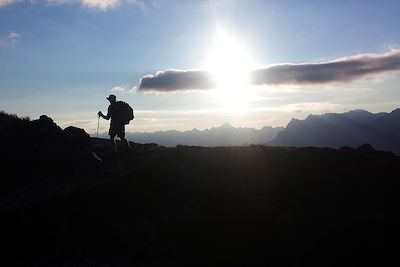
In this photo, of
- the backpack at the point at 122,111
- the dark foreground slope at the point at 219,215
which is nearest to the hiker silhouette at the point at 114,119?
the backpack at the point at 122,111

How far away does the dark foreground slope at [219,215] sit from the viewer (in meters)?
14.7

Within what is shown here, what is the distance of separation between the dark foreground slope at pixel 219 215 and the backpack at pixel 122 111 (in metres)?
6.61

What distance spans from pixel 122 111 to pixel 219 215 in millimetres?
11628

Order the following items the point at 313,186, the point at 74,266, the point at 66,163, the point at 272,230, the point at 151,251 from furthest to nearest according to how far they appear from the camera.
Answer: the point at 66,163 → the point at 313,186 → the point at 272,230 → the point at 151,251 → the point at 74,266

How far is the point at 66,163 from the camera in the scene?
21.8 meters

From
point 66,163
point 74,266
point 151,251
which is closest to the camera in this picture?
point 74,266

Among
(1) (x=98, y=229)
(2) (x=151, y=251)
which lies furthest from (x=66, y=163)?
(2) (x=151, y=251)

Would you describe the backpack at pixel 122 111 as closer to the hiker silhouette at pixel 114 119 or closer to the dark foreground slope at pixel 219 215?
the hiker silhouette at pixel 114 119

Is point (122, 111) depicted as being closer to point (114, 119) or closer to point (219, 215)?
point (114, 119)

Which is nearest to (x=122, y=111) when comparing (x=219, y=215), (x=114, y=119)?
(x=114, y=119)

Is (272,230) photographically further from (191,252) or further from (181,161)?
(181,161)

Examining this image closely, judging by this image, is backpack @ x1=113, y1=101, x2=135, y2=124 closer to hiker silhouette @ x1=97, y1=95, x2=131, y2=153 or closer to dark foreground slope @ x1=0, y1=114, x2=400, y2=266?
hiker silhouette @ x1=97, y1=95, x2=131, y2=153

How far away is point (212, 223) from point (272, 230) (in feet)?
7.11

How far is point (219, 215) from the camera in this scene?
16703mm
